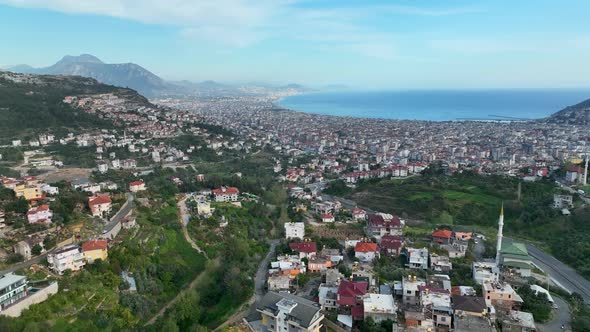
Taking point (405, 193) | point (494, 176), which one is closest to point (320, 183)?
point (405, 193)

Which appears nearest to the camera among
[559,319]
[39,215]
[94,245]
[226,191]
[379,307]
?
[379,307]

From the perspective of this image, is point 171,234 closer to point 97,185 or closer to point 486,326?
point 97,185

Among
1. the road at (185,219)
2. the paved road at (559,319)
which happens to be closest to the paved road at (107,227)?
the road at (185,219)

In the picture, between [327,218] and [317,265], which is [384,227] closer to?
[327,218]

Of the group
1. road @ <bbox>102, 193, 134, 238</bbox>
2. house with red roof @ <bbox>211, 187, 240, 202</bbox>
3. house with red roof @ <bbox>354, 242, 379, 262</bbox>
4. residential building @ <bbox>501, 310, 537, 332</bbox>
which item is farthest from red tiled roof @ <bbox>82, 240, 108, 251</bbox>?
residential building @ <bbox>501, 310, 537, 332</bbox>

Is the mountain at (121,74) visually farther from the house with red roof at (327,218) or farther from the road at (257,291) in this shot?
the road at (257,291)

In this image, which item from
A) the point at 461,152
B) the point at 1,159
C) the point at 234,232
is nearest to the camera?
the point at 234,232

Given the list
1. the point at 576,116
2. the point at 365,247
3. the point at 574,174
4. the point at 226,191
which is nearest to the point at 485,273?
the point at 365,247
